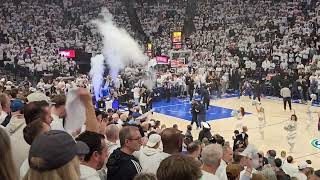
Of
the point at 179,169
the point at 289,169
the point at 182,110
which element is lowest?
the point at 182,110

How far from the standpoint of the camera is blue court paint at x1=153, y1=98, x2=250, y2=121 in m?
20.9

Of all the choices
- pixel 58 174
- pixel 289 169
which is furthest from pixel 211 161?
pixel 289 169

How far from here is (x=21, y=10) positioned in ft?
113

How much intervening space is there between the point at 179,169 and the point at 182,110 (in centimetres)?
1937

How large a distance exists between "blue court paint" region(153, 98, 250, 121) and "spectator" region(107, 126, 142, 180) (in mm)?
15605

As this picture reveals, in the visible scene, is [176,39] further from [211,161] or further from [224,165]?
[211,161]

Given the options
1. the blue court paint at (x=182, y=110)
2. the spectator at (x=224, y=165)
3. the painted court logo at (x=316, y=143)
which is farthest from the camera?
the blue court paint at (x=182, y=110)

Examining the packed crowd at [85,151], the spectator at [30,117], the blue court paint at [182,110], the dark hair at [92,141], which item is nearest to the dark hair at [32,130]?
the packed crowd at [85,151]

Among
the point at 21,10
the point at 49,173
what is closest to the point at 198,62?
the point at 21,10

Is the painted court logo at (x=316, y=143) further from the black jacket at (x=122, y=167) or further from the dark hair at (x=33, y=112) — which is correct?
the dark hair at (x=33, y=112)

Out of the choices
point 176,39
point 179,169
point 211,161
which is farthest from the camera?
point 176,39

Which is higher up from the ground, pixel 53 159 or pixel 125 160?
pixel 53 159

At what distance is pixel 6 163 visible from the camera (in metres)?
2.61

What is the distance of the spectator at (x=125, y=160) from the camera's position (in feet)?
14.2
